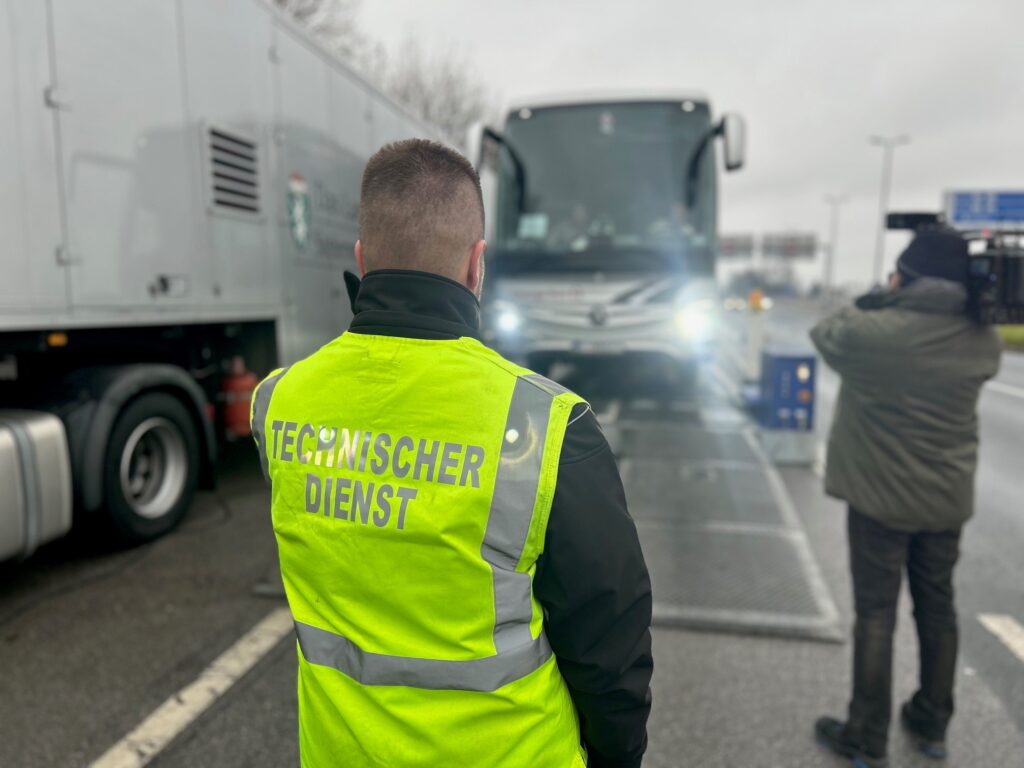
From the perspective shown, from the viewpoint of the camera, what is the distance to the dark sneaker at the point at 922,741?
276 centimetres

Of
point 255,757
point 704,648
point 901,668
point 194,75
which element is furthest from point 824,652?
point 194,75

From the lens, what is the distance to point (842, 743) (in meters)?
2.76

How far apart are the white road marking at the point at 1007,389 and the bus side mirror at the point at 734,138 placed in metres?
7.79

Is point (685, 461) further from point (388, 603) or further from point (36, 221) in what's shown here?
point (388, 603)

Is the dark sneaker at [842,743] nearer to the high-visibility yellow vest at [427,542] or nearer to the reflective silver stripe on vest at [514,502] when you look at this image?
the high-visibility yellow vest at [427,542]

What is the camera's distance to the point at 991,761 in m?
2.73

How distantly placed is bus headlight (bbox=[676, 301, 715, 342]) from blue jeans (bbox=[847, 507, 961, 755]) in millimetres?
5435

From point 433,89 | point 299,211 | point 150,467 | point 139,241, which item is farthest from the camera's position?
point 433,89

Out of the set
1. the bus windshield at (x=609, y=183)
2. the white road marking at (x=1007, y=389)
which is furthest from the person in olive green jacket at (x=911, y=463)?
the white road marking at (x=1007, y=389)

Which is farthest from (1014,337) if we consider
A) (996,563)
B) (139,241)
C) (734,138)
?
(139,241)

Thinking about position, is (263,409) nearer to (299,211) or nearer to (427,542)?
(427,542)

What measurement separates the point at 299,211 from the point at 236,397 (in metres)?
1.66

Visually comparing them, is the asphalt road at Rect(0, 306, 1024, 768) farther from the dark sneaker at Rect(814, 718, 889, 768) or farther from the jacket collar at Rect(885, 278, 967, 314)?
the jacket collar at Rect(885, 278, 967, 314)

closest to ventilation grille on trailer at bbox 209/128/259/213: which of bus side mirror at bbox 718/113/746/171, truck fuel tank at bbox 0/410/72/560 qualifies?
truck fuel tank at bbox 0/410/72/560
